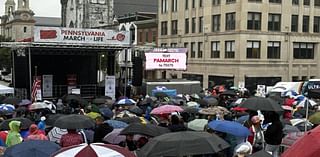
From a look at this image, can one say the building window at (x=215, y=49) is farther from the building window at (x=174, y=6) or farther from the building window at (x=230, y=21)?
the building window at (x=174, y=6)

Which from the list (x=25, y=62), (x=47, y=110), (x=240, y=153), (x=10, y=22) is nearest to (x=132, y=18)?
(x=25, y=62)

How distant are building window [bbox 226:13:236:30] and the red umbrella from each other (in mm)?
43791

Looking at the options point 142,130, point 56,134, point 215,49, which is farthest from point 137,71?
point 142,130

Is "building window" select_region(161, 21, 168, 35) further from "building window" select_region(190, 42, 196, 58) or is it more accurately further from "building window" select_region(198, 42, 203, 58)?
"building window" select_region(198, 42, 203, 58)

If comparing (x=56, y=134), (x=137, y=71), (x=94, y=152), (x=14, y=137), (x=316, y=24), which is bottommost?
(x=56, y=134)

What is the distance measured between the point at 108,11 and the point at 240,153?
83.6 m

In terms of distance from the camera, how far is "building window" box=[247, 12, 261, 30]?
152ft

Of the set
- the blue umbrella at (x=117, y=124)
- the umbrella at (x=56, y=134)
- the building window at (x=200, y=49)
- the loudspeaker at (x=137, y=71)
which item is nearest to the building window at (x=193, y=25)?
the building window at (x=200, y=49)

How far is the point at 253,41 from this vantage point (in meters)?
46.5

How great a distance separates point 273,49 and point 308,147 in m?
45.5

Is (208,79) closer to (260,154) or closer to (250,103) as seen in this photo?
(250,103)

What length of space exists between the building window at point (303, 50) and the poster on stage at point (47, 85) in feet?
87.8

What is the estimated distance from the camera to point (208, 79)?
50.8 metres

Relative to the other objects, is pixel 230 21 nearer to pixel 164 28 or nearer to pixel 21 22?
pixel 164 28
